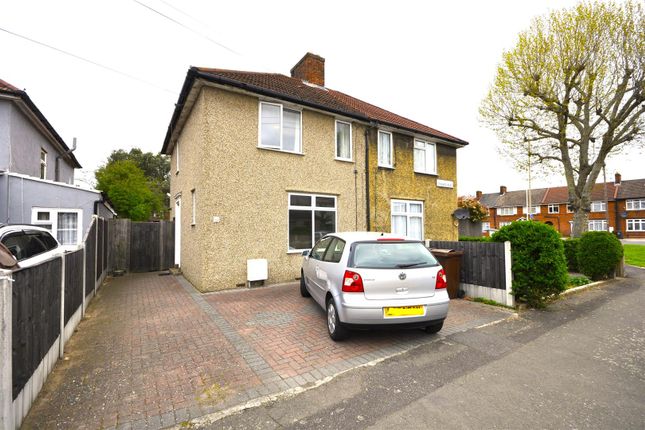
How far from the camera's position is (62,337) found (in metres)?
4.00

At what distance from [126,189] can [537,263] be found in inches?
1285

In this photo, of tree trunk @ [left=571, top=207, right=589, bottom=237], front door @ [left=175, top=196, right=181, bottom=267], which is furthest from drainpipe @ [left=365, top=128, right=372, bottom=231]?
tree trunk @ [left=571, top=207, right=589, bottom=237]

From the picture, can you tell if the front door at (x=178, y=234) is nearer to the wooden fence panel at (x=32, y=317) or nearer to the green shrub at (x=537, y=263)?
the wooden fence panel at (x=32, y=317)

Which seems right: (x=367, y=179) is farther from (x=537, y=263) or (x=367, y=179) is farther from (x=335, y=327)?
(x=335, y=327)

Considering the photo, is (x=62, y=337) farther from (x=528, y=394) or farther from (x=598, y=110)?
(x=598, y=110)

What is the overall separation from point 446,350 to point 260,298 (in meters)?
4.30

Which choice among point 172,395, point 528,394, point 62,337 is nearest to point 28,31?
point 62,337

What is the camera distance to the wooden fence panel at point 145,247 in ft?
36.5

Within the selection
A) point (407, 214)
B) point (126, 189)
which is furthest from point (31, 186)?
point (126, 189)

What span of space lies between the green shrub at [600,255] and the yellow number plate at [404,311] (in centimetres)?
953

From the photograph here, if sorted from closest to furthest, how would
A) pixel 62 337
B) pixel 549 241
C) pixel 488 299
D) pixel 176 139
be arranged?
pixel 62 337, pixel 549 241, pixel 488 299, pixel 176 139

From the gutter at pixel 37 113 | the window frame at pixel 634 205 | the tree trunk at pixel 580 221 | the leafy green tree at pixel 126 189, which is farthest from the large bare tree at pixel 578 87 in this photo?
the window frame at pixel 634 205

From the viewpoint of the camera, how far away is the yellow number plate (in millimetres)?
4082

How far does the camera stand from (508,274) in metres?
6.30
